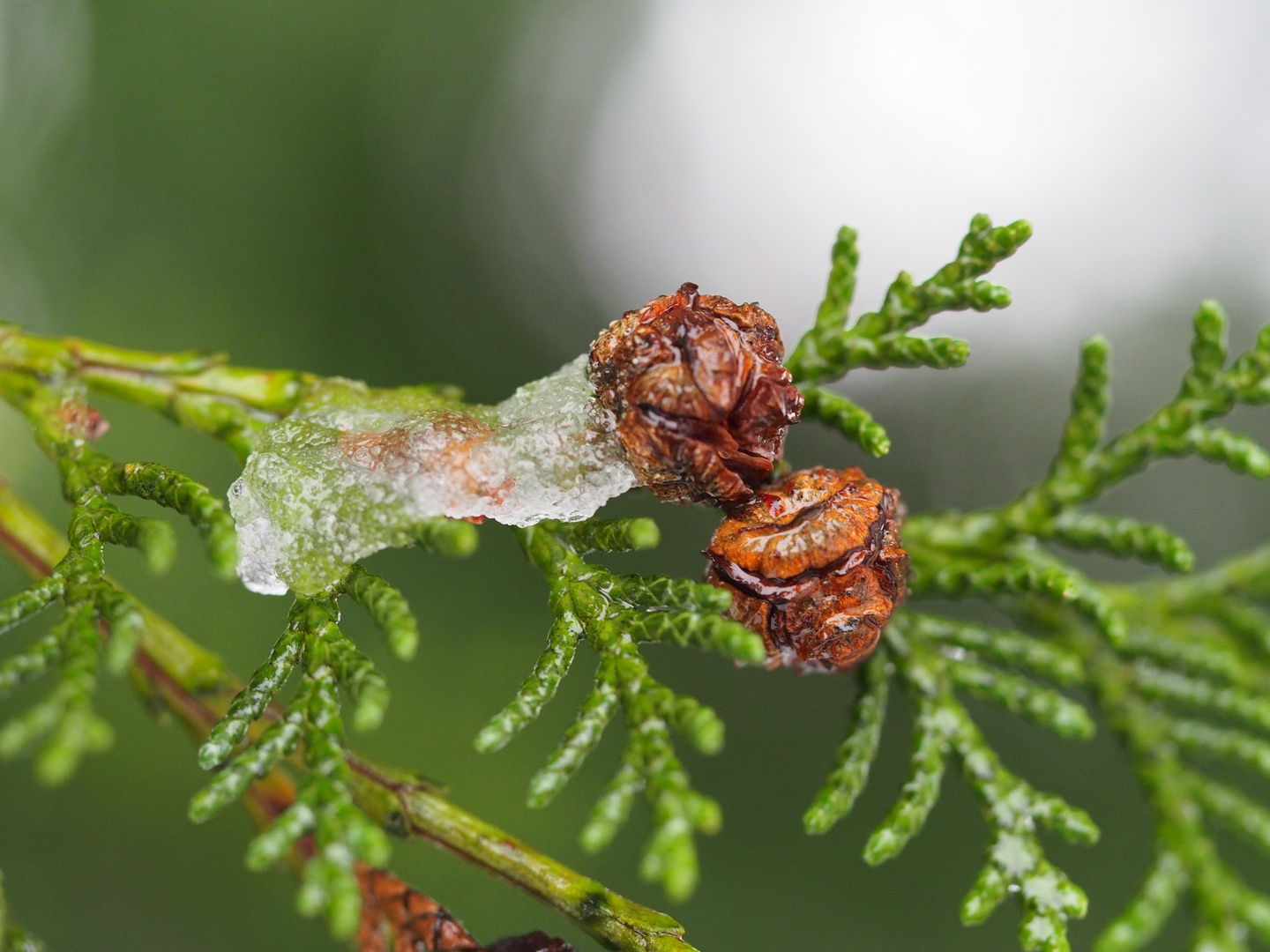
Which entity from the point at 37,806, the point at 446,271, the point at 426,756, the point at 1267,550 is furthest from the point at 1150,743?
the point at 446,271

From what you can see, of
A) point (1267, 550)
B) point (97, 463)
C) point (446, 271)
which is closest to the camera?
point (97, 463)

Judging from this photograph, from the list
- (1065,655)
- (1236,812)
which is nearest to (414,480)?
(1065,655)

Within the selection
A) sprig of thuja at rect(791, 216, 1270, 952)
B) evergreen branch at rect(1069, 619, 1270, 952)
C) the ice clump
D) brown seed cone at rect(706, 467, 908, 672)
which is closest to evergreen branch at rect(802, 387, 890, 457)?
sprig of thuja at rect(791, 216, 1270, 952)

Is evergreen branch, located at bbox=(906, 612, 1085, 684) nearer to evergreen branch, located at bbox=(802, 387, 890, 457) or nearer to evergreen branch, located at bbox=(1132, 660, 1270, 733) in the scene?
evergreen branch, located at bbox=(1132, 660, 1270, 733)

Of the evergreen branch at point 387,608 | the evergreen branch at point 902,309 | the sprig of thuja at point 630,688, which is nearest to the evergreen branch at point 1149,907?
the sprig of thuja at point 630,688

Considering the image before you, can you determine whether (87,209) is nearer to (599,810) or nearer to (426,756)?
(426,756)

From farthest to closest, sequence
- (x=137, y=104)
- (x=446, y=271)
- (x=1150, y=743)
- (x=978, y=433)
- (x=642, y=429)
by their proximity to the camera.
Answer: (x=978, y=433), (x=446, y=271), (x=137, y=104), (x=1150, y=743), (x=642, y=429)
